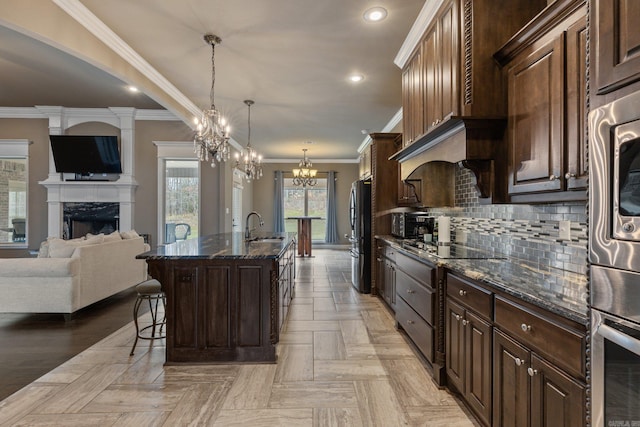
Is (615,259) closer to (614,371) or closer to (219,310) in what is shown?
(614,371)

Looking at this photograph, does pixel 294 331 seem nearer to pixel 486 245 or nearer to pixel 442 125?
pixel 486 245

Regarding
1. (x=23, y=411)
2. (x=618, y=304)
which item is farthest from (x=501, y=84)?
(x=23, y=411)

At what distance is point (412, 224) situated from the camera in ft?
13.2

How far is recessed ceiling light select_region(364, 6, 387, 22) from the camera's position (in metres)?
2.58

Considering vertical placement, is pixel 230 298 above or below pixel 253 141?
below

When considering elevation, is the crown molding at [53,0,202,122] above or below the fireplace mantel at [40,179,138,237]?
above

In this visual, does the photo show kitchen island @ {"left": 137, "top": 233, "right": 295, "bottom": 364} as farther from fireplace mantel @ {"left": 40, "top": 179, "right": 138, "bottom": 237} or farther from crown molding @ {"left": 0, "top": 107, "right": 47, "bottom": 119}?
crown molding @ {"left": 0, "top": 107, "right": 47, "bottom": 119}

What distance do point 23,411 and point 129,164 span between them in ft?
16.3

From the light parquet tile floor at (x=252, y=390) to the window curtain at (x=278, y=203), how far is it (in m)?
6.94

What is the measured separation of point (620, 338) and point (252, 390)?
6.73 feet

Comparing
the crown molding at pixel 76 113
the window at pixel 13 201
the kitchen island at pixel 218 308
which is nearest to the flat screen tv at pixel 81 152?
the crown molding at pixel 76 113

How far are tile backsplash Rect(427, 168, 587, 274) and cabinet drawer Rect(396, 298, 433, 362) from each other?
841mm

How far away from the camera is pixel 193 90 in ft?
14.5

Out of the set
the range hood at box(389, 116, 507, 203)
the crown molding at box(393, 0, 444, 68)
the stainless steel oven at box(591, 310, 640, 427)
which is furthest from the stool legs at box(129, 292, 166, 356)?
the crown molding at box(393, 0, 444, 68)
